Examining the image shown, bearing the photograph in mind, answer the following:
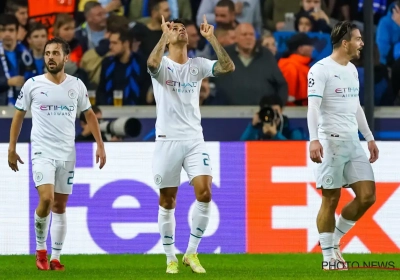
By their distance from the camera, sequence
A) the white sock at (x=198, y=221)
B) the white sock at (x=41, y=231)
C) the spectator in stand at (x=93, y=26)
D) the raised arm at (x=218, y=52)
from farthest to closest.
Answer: the spectator in stand at (x=93, y=26) → the white sock at (x=41, y=231) → the white sock at (x=198, y=221) → the raised arm at (x=218, y=52)

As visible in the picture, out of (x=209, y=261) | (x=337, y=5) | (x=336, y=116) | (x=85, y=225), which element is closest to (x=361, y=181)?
(x=336, y=116)

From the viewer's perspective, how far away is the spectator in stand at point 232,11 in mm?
13984

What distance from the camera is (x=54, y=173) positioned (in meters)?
8.94

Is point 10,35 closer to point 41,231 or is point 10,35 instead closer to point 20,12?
point 20,12

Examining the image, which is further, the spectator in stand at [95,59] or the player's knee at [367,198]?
the spectator in stand at [95,59]

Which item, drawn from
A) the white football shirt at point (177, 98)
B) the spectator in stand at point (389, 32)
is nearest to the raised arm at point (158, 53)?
the white football shirt at point (177, 98)

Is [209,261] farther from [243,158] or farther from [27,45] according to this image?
[27,45]

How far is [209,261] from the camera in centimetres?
1004

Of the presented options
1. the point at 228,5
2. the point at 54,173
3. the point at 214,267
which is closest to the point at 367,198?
the point at 214,267

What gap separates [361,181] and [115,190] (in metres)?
3.47

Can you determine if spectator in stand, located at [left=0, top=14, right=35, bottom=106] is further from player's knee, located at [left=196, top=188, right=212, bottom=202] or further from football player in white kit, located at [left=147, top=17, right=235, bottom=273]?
player's knee, located at [left=196, top=188, right=212, bottom=202]

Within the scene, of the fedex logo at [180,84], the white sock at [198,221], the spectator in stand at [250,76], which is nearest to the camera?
the white sock at [198,221]

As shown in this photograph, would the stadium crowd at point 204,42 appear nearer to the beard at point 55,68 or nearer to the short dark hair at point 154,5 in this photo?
the short dark hair at point 154,5

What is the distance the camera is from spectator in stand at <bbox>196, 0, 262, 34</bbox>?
14.0 metres
